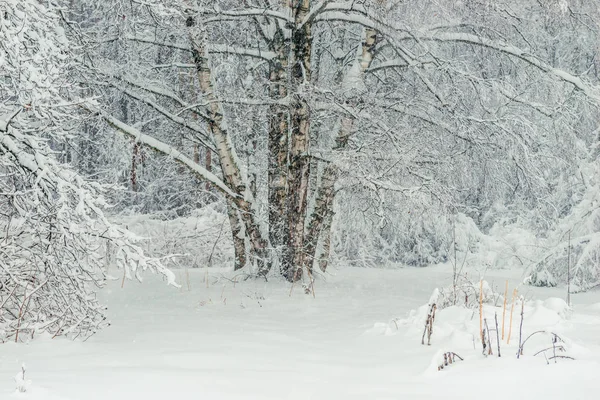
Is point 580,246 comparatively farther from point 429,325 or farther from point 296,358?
point 296,358

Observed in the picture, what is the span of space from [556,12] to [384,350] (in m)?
5.75

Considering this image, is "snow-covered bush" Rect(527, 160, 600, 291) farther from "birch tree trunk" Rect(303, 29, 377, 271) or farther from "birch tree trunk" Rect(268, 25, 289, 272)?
"birch tree trunk" Rect(268, 25, 289, 272)

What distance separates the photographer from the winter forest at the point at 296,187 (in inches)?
153

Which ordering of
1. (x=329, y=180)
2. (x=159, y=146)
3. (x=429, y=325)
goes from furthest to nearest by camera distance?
1. (x=329, y=180)
2. (x=159, y=146)
3. (x=429, y=325)

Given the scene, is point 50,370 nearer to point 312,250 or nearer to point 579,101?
point 312,250

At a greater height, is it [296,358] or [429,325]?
[429,325]

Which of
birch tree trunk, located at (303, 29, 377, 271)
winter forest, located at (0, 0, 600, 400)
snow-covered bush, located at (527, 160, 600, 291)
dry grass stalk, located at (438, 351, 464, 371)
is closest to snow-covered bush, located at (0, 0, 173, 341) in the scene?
winter forest, located at (0, 0, 600, 400)

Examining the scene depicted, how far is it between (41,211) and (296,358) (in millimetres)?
1887

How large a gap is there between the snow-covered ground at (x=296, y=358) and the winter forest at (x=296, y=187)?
0.02 m

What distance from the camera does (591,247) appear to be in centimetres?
964

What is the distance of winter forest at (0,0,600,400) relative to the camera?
3.88m

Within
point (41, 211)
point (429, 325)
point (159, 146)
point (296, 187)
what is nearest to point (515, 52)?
point (296, 187)

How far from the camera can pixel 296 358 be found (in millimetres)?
4262

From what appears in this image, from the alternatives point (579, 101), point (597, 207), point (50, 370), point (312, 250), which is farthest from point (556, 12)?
point (50, 370)
